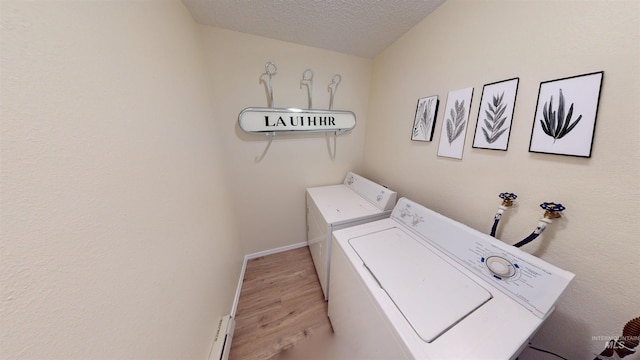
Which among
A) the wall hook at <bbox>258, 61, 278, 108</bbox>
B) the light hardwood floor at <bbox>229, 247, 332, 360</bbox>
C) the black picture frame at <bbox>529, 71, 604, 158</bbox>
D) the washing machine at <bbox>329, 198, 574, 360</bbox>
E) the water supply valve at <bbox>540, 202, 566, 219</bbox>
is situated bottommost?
the light hardwood floor at <bbox>229, 247, 332, 360</bbox>

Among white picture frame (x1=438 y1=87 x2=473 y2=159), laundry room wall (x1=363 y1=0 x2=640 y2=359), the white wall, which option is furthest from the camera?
white picture frame (x1=438 y1=87 x2=473 y2=159)

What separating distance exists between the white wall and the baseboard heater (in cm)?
16

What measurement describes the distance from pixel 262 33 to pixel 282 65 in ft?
0.85

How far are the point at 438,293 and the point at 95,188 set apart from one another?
4.07 ft

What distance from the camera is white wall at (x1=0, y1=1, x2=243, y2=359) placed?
0.32 m

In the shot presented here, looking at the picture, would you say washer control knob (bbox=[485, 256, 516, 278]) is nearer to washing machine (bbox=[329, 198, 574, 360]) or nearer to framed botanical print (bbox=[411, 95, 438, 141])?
washing machine (bbox=[329, 198, 574, 360])

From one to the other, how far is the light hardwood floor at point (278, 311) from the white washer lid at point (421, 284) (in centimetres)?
87

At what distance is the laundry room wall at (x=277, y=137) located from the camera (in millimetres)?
1442

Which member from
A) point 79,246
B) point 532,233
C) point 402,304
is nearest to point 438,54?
point 532,233

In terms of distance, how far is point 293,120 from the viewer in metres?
1.63

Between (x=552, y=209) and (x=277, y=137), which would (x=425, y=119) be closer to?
(x=552, y=209)

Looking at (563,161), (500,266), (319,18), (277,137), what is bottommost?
(500,266)

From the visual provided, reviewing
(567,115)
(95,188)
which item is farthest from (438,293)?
(95,188)

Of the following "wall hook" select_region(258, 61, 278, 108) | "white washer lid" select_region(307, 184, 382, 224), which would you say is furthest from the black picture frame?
"wall hook" select_region(258, 61, 278, 108)
